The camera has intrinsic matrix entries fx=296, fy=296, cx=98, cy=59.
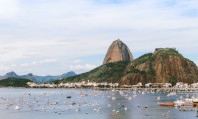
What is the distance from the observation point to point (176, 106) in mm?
116688

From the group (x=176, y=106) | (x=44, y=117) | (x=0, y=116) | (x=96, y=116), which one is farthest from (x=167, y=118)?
(x=0, y=116)

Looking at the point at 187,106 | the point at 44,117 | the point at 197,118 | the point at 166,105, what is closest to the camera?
the point at 197,118

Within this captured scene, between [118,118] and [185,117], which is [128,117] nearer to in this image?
[118,118]

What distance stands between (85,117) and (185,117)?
30.7 m

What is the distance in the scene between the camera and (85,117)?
308 feet

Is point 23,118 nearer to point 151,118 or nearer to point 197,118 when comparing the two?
point 151,118

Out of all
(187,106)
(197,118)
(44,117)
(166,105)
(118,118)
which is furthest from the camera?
(166,105)

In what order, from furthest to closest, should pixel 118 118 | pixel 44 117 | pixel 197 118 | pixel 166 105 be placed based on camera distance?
pixel 166 105
pixel 44 117
pixel 118 118
pixel 197 118

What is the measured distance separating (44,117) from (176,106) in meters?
52.4

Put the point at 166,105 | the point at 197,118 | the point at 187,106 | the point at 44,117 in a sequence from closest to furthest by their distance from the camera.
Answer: the point at 197,118 < the point at 44,117 < the point at 187,106 < the point at 166,105

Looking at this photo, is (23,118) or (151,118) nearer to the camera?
(151,118)

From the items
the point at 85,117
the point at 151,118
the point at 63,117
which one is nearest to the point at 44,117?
the point at 63,117

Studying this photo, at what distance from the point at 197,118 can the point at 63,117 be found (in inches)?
1615

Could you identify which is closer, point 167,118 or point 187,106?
point 167,118
